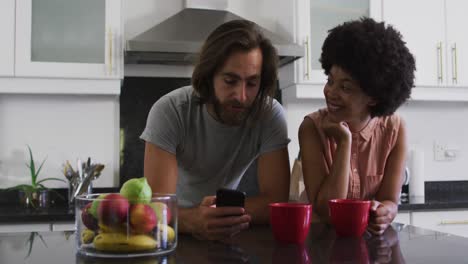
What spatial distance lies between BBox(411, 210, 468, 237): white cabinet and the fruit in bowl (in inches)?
74.6

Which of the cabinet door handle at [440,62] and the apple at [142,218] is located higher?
the cabinet door handle at [440,62]

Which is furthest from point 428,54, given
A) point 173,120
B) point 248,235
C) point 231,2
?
point 248,235

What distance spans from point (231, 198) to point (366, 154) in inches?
23.8

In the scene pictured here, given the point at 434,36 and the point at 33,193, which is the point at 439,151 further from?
the point at 33,193

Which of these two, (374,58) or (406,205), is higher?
(374,58)

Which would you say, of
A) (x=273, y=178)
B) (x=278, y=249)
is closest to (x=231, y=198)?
(x=278, y=249)

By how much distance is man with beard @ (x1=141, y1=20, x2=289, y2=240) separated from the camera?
4.52 feet

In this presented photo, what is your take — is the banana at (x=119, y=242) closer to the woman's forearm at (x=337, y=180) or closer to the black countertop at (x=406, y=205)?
the woman's forearm at (x=337, y=180)

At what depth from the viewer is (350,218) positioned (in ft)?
3.62

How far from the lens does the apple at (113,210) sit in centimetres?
84

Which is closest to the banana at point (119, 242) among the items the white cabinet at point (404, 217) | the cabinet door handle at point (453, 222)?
the white cabinet at point (404, 217)

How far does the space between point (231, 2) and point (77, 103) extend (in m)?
0.98

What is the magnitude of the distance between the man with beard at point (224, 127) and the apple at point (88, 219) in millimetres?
334

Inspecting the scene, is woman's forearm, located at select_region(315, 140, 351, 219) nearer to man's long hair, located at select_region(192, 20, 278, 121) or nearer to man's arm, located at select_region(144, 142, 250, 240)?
man's long hair, located at select_region(192, 20, 278, 121)
